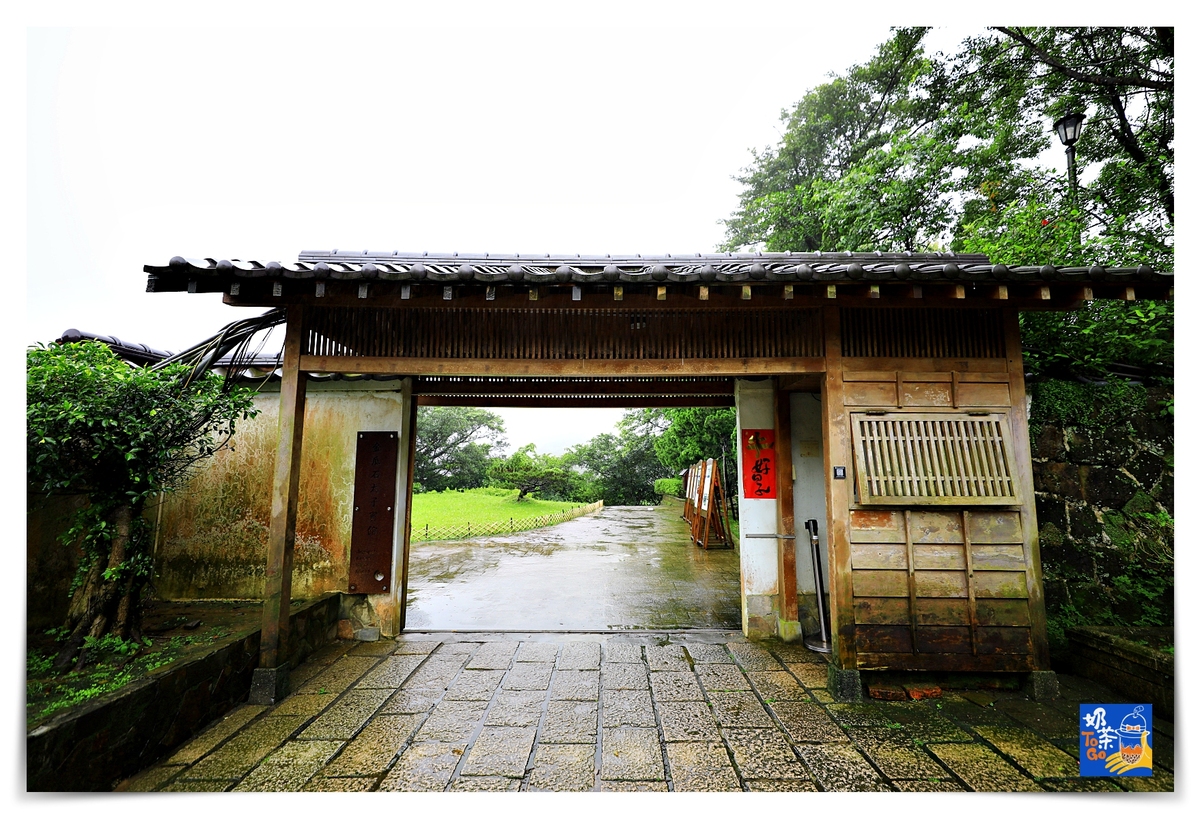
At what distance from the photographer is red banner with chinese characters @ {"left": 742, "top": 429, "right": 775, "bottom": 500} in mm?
6031

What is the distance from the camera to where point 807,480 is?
6039 millimetres

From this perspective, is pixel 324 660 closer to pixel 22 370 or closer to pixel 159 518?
pixel 159 518

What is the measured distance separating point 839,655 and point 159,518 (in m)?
7.33

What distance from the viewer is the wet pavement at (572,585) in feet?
21.7

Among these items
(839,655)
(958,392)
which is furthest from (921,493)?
(839,655)

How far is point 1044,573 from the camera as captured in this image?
519 centimetres

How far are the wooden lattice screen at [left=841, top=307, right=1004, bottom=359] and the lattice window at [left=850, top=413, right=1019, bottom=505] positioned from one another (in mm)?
587

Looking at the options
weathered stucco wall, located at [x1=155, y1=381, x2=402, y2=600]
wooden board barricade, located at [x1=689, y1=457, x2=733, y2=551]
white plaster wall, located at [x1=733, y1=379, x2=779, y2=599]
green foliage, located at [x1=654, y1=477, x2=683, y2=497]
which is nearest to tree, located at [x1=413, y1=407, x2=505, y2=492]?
green foliage, located at [x1=654, y1=477, x2=683, y2=497]

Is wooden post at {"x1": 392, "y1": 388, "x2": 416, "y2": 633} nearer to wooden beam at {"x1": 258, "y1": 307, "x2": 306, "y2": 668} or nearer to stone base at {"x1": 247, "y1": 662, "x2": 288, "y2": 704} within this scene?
wooden beam at {"x1": 258, "y1": 307, "x2": 306, "y2": 668}

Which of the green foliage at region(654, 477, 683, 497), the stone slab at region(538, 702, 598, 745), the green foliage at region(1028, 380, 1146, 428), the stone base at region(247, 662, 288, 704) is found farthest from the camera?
the green foliage at region(654, 477, 683, 497)

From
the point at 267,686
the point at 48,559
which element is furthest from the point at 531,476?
the point at 267,686

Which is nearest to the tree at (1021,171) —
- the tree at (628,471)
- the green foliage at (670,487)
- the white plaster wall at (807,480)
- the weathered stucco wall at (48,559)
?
the white plaster wall at (807,480)

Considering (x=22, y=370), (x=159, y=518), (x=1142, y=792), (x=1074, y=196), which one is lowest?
(x=1142, y=792)

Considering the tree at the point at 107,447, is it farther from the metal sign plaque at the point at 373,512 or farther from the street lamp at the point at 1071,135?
the street lamp at the point at 1071,135
